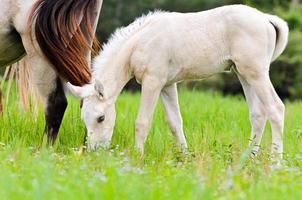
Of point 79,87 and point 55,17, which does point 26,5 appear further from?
point 79,87

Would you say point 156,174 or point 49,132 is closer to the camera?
point 156,174

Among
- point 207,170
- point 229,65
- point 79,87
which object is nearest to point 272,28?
point 229,65

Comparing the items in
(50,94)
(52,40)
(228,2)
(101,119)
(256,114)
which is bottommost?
(228,2)

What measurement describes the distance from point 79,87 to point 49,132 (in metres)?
0.53

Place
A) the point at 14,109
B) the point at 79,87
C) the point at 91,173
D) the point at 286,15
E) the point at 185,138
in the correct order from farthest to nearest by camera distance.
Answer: the point at 286,15 → the point at 14,109 → the point at 185,138 → the point at 79,87 → the point at 91,173

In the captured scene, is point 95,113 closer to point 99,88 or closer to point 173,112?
point 99,88

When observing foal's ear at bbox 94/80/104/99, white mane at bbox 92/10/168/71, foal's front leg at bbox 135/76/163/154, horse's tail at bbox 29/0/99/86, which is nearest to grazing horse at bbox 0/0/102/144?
horse's tail at bbox 29/0/99/86

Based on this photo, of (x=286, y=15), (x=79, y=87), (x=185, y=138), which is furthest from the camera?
(x=286, y=15)

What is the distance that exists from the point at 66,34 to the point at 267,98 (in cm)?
178

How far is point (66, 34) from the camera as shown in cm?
669

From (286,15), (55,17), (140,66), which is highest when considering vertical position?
(55,17)

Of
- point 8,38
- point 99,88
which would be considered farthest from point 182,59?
point 8,38

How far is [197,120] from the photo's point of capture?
28.8 ft

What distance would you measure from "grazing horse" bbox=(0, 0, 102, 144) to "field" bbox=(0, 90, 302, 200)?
1.42 feet
